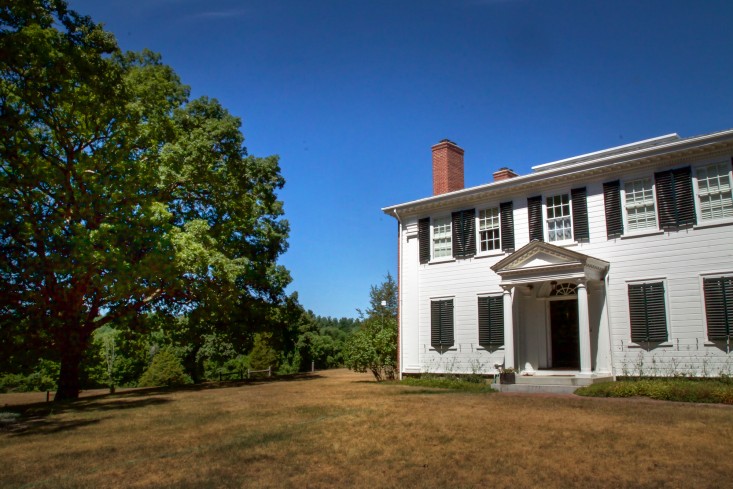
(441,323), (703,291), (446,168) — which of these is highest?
(446,168)

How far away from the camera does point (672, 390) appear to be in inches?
507

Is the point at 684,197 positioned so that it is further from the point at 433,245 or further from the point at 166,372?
the point at 166,372

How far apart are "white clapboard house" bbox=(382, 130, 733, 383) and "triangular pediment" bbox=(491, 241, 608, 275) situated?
4cm

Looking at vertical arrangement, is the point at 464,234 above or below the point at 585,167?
below

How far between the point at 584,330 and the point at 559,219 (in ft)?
12.9

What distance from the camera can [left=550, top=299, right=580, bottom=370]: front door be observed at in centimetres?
1758

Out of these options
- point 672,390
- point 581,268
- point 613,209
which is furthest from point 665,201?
point 672,390

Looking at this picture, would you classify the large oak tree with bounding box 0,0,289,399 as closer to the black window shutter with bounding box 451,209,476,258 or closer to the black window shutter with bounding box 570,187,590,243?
the black window shutter with bounding box 451,209,476,258

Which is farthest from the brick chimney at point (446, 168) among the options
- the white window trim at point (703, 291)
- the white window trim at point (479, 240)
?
the white window trim at point (703, 291)

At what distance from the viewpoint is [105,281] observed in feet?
55.7

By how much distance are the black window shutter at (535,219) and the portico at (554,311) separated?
1326 mm

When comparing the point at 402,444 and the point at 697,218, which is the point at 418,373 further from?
the point at 402,444

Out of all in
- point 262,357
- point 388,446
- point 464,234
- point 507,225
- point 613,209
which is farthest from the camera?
point 262,357

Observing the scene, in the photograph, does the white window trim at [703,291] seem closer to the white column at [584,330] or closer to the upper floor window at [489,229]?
the white column at [584,330]
